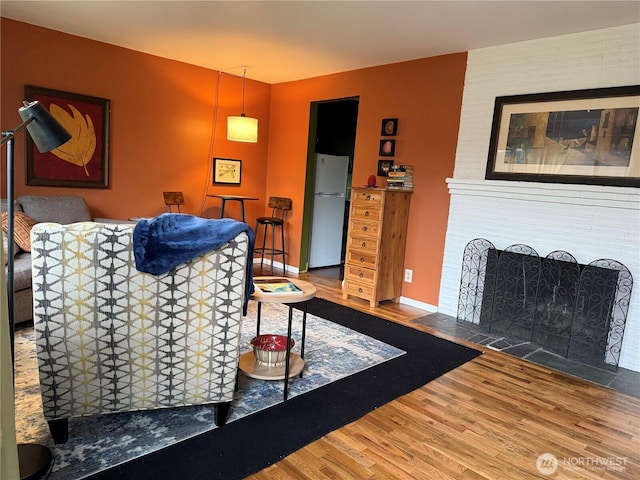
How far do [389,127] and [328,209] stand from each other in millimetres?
1651

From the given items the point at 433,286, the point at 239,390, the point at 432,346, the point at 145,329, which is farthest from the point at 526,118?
the point at 145,329

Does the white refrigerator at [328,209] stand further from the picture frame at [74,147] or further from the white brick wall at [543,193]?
the picture frame at [74,147]

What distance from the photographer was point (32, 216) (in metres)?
3.61

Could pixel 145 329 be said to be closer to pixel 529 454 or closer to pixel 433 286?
pixel 529 454

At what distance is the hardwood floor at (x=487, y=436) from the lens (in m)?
1.80

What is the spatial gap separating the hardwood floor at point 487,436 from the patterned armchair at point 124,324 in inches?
20.4

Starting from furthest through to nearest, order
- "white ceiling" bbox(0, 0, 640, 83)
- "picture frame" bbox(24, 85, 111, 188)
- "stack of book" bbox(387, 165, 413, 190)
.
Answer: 1. "stack of book" bbox(387, 165, 413, 190)
2. "picture frame" bbox(24, 85, 111, 188)
3. "white ceiling" bbox(0, 0, 640, 83)

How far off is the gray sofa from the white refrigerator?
8.55 feet

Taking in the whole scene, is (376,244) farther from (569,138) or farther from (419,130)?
(569,138)

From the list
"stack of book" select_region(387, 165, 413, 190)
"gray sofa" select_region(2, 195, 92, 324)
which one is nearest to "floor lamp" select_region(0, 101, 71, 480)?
"gray sofa" select_region(2, 195, 92, 324)

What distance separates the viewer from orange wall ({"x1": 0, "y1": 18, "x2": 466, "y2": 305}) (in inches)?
153

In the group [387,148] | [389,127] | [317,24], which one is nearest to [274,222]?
[387,148]

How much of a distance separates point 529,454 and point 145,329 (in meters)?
1.75

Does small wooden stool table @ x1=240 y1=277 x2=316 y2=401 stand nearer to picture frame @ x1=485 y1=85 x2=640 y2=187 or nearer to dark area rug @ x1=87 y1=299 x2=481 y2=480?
dark area rug @ x1=87 y1=299 x2=481 y2=480
